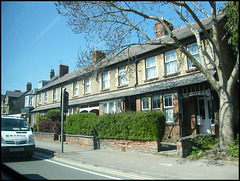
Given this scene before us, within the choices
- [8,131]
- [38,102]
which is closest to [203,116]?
[8,131]

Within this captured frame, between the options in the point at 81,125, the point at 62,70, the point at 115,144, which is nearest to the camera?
the point at 115,144

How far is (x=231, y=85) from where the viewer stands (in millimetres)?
8914

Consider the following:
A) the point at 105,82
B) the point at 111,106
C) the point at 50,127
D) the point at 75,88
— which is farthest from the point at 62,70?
the point at 111,106

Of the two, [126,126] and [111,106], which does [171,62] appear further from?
[111,106]

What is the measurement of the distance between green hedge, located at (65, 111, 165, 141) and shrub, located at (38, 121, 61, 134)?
14.7 feet

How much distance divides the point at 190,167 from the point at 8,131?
7.33m

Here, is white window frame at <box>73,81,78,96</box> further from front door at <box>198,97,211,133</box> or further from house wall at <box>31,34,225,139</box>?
front door at <box>198,97,211,133</box>

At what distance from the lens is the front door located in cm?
1336

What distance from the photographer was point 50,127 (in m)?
19.1

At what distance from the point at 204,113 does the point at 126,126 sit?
18.9 ft

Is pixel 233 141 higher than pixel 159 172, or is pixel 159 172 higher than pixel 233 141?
pixel 233 141

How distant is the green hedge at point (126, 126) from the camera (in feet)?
34.1

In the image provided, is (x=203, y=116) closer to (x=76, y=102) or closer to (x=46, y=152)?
(x=46, y=152)

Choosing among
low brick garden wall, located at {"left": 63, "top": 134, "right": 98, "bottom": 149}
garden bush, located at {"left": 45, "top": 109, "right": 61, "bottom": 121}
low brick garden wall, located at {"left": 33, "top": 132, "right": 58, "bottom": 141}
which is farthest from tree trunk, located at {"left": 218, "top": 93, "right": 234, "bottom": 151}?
garden bush, located at {"left": 45, "top": 109, "right": 61, "bottom": 121}
